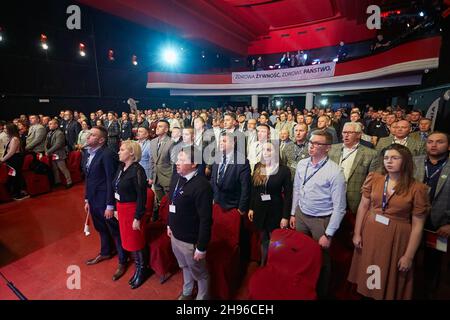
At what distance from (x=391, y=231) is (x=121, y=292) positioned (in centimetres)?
242

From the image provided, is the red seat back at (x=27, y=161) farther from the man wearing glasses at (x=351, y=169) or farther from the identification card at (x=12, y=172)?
the man wearing glasses at (x=351, y=169)

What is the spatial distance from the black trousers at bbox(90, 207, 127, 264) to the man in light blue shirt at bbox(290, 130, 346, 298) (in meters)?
1.87

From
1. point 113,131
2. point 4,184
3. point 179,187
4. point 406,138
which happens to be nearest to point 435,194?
point 406,138

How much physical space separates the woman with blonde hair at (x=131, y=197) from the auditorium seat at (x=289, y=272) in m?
1.19

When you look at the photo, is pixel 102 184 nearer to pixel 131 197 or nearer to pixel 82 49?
pixel 131 197

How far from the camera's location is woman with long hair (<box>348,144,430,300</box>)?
1.59 meters

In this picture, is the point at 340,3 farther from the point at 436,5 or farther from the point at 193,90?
the point at 193,90

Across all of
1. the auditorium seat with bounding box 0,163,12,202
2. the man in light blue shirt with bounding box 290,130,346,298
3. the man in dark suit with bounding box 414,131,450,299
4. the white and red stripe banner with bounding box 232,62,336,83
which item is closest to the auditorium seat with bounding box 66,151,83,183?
the auditorium seat with bounding box 0,163,12,202

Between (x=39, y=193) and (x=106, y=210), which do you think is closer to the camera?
(x=106, y=210)

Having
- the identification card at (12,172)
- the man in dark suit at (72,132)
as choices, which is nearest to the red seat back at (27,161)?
the identification card at (12,172)
